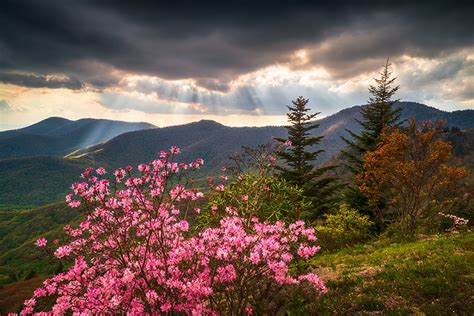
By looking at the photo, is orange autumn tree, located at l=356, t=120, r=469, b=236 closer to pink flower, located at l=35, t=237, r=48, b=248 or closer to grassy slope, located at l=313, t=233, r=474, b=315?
grassy slope, located at l=313, t=233, r=474, b=315

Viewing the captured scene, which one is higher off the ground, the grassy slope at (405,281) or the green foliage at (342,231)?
the grassy slope at (405,281)

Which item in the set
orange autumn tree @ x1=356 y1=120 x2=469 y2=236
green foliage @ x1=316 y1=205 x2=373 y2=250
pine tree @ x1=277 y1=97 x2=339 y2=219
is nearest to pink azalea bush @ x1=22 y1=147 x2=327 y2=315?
green foliage @ x1=316 y1=205 x2=373 y2=250

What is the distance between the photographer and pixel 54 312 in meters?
9.15

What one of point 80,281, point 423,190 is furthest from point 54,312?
point 423,190

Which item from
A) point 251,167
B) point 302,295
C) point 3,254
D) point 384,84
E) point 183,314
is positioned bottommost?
point 3,254

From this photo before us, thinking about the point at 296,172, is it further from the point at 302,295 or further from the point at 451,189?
the point at 302,295

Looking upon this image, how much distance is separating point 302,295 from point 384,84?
92.2ft

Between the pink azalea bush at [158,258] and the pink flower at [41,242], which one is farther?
the pink flower at [41,242]

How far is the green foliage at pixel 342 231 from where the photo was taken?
69.9 ft

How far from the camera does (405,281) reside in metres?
11.6

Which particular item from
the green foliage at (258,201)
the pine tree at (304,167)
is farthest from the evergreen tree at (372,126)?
the green foliage at (258,201)

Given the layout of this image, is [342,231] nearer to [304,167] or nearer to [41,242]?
[304,167]

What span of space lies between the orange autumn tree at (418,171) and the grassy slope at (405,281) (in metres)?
5.83

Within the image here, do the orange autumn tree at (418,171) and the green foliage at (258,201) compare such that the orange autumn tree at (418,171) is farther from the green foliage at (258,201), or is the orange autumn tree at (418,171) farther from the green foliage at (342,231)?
the green foliage at (258,201)
